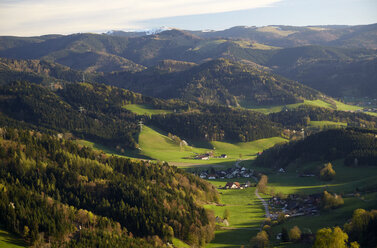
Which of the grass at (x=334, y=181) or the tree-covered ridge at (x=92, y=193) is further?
the grass at (x=334, y=181)

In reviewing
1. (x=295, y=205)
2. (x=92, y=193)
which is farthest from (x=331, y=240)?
(x=92, y=193)

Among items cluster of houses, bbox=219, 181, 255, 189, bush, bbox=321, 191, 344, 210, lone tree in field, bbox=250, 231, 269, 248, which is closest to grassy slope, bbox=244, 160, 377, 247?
bush, bbox=321, 191, 344, 210

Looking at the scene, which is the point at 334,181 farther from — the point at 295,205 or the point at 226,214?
the point at 226,214

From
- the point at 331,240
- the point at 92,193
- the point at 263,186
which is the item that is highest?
the point at 331,240

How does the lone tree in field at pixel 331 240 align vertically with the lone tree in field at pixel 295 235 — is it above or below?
above

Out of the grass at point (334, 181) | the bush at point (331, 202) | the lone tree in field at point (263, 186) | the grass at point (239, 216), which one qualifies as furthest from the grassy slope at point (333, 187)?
the grass at point (239, 216)

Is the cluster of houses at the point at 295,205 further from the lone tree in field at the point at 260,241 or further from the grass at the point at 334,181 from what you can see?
the lone tree in field at the point at 260,241

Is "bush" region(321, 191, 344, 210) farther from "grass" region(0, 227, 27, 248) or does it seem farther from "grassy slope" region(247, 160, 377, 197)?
"grass" region(0, 227, 27, 248)
